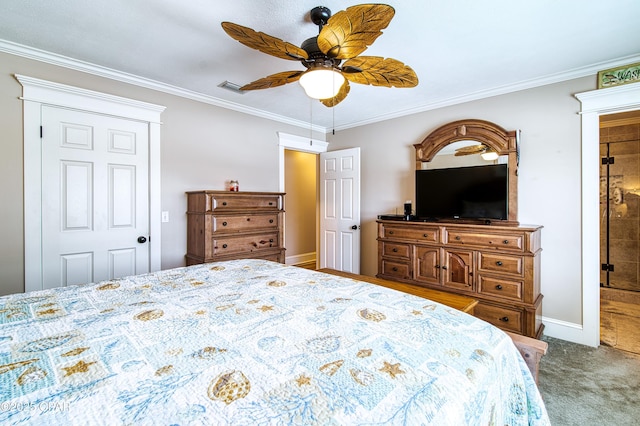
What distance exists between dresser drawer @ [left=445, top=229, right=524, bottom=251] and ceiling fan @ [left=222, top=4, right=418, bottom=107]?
167 centimetres

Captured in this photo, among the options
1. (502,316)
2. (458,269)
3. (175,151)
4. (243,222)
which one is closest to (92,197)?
(175,151)

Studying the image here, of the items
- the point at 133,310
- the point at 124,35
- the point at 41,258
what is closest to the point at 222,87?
the point at 124,35

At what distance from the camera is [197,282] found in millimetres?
1663

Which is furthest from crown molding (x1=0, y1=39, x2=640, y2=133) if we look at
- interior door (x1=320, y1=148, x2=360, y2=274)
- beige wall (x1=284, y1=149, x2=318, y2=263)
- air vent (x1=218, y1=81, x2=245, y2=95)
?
beige wall (x1=284, y1=149, x2=318, y2=263)

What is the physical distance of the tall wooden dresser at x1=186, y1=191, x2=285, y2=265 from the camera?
3020mm

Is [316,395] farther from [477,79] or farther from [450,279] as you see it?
[477,79]

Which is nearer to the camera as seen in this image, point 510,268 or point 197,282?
point 197,282

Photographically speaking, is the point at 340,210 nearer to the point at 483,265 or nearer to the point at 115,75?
the point at 483,265

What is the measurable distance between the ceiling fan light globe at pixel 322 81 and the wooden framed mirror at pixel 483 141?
211 cm

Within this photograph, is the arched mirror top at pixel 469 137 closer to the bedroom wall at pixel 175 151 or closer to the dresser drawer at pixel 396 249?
the dresser drawer at pixel 396 249

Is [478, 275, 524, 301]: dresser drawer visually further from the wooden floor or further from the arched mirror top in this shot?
the arched mirror top

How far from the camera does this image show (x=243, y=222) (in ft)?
10.8

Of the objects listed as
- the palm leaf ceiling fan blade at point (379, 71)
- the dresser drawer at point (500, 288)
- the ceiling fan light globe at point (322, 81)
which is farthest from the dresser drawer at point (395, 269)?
the ceiling fan light globe at point (322, 81)

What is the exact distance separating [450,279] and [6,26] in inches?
166
